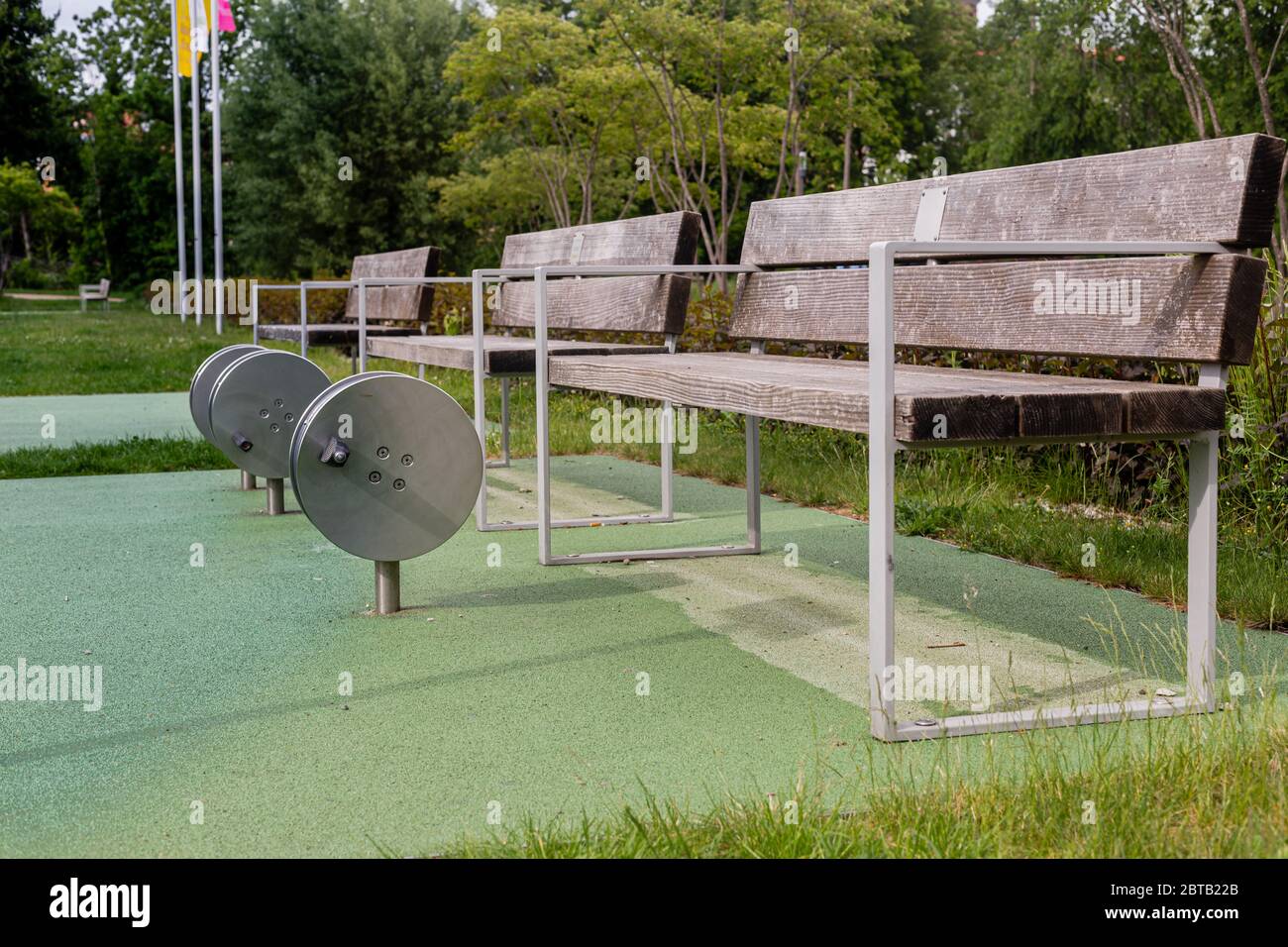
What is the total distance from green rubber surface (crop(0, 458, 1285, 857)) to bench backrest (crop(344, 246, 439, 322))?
2.79 meters

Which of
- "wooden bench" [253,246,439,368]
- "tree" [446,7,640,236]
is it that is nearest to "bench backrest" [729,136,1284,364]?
"wooden bench" [253,246,439,368]

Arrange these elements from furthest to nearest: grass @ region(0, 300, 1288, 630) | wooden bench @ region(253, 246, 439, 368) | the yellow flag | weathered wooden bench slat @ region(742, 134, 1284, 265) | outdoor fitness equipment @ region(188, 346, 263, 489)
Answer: the yellow flag
wooden bench @ region(253, 246, 439, 368)
outdoor fitness equipment @ region(188, 346, 263, 489)
grass @ region(0, 300, 1288, 630)
weathered wooden bench slat @ region(742, 134, 1284, 265)

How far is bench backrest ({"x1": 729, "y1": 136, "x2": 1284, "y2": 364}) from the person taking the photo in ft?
10.5

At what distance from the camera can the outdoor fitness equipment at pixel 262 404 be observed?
6.11m

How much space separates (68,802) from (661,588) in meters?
2.49

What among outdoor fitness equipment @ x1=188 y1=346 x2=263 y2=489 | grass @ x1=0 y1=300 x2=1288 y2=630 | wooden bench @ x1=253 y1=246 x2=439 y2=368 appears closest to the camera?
grass @ x1=0 y1=300 x2=1288 y2=630

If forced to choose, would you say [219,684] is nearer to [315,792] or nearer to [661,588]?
[315,792]

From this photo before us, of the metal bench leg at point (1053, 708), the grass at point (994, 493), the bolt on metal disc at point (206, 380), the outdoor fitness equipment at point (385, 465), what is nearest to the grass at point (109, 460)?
the grass at point (994, 493)

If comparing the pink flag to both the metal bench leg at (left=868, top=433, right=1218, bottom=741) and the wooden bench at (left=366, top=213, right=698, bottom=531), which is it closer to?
the wooden bench at (left=366, top=213, right=698, bottom=531)

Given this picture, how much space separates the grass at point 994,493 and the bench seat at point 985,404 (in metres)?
0.97

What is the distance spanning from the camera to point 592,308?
6.45 meters

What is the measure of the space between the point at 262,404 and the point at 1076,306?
378 cm

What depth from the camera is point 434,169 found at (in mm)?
35125

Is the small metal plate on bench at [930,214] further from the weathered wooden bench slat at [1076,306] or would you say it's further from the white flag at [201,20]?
the white flag at [201,20]
